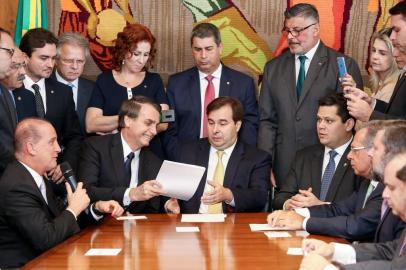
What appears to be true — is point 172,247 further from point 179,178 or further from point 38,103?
point 38,103

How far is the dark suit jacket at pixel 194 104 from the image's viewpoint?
6051mm

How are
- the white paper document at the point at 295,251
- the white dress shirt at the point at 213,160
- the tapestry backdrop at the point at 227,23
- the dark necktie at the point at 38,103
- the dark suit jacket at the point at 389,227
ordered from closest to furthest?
1. the white paper document at the point at 295,251
2. the dark suit jacket at the point at 389,227
3. the white dress shirt at the point at 213,160
4. the dark necktie at the point at 38,103
5. the tapestry backdrop at the point at 227,23

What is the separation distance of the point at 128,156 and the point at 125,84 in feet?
2.71

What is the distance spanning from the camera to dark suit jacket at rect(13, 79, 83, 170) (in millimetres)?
5715

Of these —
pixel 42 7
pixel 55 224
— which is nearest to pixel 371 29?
pixel 42 7

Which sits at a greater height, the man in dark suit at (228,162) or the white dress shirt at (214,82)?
the white dress shirt at (214,82)

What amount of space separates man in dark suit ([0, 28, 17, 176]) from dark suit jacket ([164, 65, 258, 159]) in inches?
55.9

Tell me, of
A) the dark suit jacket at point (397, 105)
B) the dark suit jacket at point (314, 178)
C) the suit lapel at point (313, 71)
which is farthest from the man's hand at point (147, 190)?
the suit lapel at point (313, 71)

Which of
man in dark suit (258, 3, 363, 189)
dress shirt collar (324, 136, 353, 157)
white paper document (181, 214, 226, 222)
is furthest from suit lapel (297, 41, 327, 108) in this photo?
white paper document (181, 214, 226, 222)

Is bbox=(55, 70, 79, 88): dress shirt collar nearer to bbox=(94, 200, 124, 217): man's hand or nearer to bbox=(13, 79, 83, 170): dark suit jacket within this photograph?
bbox=(13, 79, 83, 170): dark suit jacket

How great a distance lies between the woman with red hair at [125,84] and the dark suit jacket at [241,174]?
512 mm

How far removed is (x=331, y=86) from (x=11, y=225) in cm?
288

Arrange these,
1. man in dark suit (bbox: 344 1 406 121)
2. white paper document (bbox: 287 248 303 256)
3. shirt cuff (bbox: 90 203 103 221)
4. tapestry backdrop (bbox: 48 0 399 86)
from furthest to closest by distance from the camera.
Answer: tapestry backdrop (bbox: 48 0 399 86) → shirt cuff (bbox: 90 203 103 221) → man in dark suit (bbox: 344 1 406 121) → white paper document (bbox: 287 248 303 256)

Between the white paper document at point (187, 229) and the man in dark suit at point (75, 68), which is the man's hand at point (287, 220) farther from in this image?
the man in dark suit at point (75, 68)
